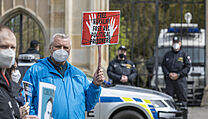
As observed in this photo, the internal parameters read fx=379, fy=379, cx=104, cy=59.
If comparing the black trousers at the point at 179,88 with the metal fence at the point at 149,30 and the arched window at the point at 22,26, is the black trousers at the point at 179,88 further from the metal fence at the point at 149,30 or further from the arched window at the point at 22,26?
the arched window at the point at 22,26

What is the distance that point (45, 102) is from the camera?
269 cm

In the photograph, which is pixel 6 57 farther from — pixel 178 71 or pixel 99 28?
pixel 178 71

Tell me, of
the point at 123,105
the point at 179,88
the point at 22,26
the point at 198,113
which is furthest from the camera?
the point at 22,26

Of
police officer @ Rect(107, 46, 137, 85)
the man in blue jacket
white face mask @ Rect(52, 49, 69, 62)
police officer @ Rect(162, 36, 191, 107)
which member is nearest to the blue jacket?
the man in blue jacket

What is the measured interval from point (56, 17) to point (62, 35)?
24.4 feet

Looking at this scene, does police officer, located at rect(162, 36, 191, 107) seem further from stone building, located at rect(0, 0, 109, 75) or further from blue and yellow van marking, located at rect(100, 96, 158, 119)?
blue and yellow van marking, located at rect(100, 96, 158, 119)

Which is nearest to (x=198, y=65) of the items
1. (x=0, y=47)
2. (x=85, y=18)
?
(x=85, y=18)

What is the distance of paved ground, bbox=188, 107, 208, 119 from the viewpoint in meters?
9.38

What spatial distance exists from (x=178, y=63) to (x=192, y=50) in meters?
3.14

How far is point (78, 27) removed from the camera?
1070cm

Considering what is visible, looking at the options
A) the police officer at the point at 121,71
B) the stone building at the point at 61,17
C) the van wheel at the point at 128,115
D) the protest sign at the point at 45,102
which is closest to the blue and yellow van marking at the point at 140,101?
the van wheel at the point at 128,115

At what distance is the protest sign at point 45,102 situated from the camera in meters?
2.69

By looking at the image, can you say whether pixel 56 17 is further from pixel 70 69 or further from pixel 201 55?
pixel 70 69

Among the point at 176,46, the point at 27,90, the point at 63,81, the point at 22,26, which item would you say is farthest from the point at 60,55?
the point at 22,26
